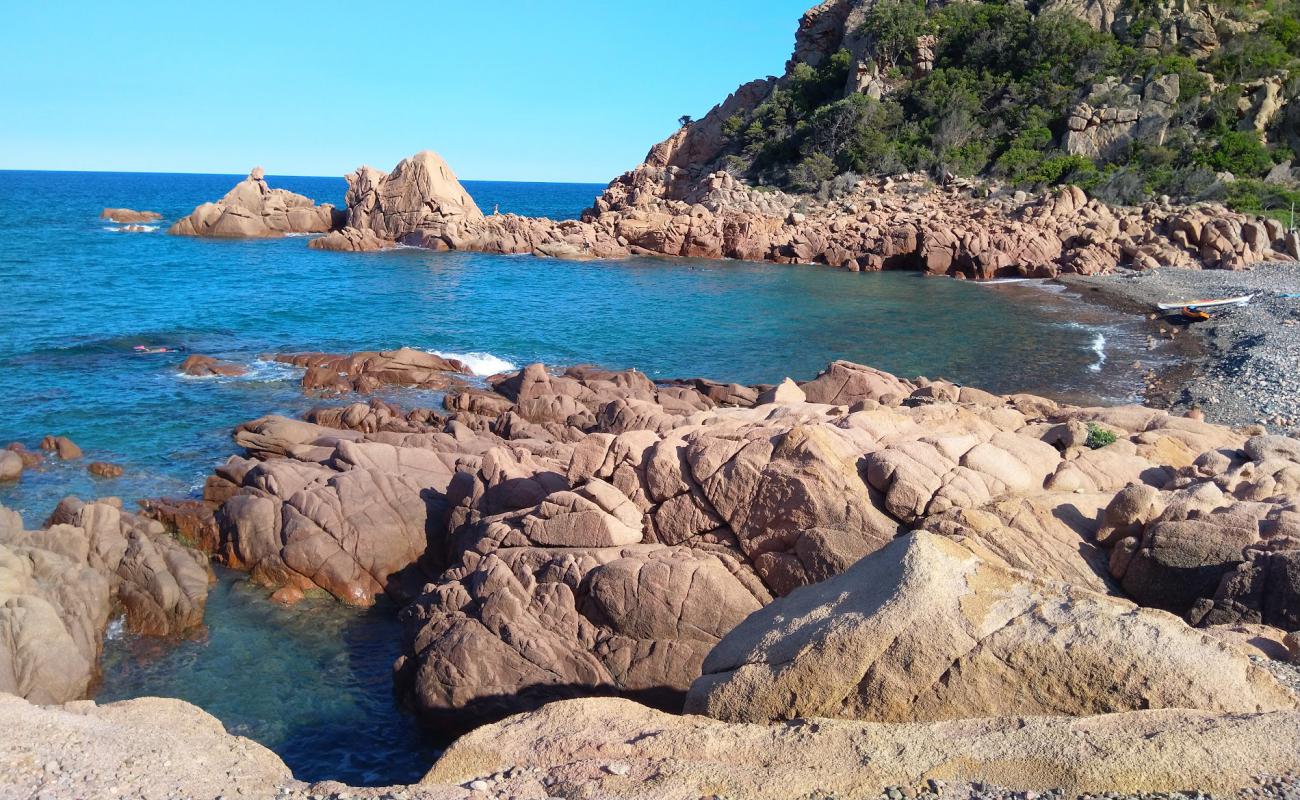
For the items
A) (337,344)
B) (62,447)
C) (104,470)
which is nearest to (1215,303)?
(337,344)

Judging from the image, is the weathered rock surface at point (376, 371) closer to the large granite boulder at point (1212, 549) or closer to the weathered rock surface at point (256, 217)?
the large granite boulder at point (1212, 549)

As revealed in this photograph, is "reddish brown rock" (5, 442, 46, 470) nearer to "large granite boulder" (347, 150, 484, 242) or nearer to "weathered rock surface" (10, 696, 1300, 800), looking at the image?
"weathered rock surface" (10, 696, 1300, 800)

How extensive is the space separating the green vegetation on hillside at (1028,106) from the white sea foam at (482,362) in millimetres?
45112

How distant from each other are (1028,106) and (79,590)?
252 feet

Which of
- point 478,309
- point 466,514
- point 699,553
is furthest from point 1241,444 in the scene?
point 478,309

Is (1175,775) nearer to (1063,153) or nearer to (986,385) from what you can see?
(986,385)

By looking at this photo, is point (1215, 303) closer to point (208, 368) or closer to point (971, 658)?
point (971, 658)

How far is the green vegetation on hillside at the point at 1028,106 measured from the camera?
6288 cm

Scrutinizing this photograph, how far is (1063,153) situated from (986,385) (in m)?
46.5

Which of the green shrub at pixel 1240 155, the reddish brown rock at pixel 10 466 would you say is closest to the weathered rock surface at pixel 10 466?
the reddish brown rock at pixel 10 466

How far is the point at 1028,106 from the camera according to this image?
245ft

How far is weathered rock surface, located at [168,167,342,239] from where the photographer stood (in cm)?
7294

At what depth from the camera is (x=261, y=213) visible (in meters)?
74.0

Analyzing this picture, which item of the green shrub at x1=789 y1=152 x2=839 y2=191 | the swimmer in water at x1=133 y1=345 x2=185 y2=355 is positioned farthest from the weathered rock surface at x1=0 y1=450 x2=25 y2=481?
the green shrub at x1=789 y1=152 x2=839 y2=191
